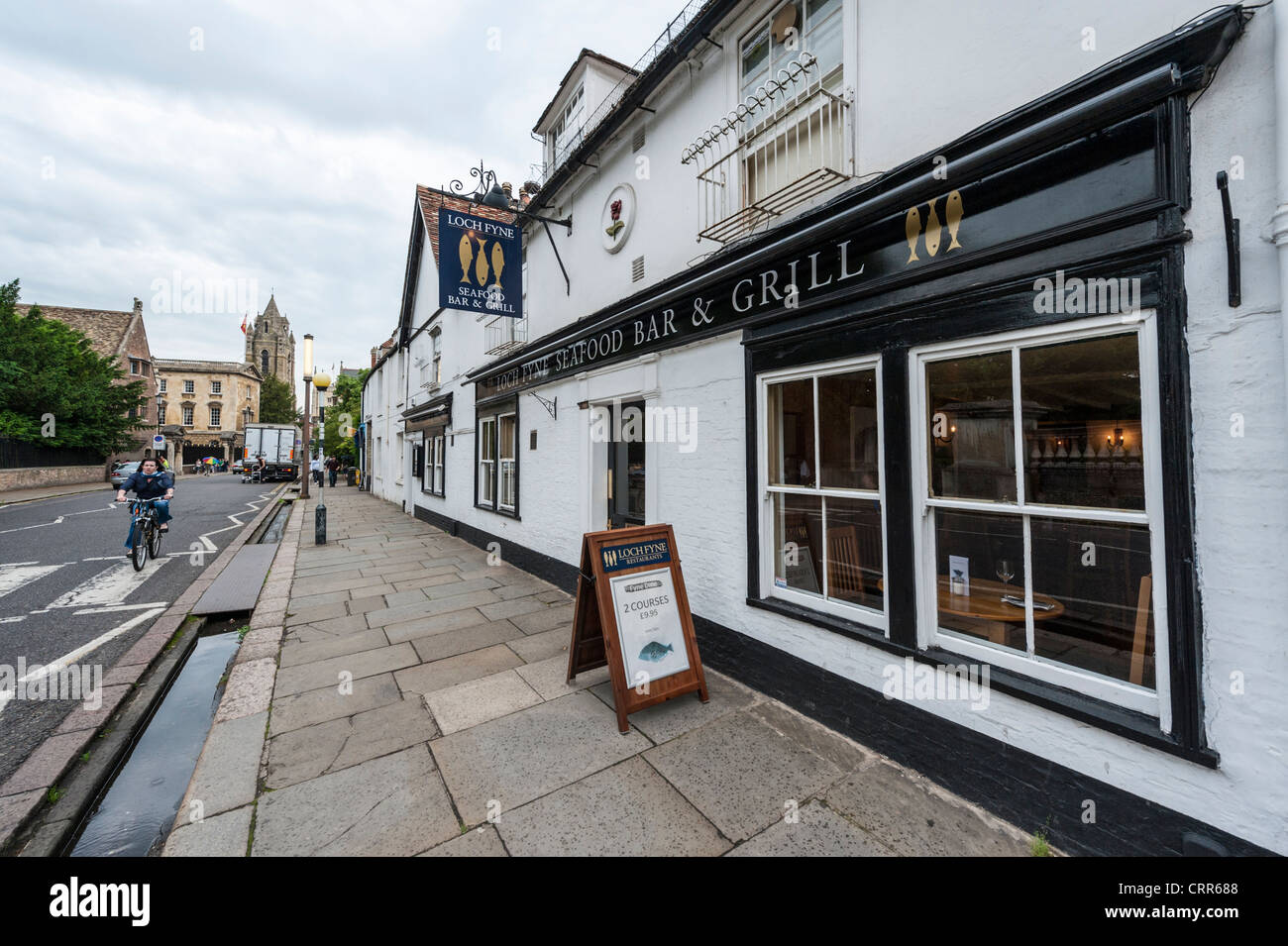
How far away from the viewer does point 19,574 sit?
7633mm

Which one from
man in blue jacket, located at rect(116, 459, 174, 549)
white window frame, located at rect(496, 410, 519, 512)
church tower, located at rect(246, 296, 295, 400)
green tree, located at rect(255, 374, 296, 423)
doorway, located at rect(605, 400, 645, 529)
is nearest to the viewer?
doorway, located at rect(605, 400, 645, 529)

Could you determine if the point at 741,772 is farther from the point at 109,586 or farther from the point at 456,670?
the point at 109,586

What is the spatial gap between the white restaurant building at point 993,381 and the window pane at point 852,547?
3 cm

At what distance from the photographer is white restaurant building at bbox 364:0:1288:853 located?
2.05 meters

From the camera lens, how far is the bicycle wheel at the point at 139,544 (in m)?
8.12

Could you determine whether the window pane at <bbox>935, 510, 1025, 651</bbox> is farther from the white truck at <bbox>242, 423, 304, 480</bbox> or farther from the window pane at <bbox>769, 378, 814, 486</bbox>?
the white truck at <bbox>242, 423, 304, 480</bbox>

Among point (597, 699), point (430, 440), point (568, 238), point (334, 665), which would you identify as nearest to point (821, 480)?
point (597, 699)

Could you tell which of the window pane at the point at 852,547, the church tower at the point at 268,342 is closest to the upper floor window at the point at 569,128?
the window pane at the point at 852,547

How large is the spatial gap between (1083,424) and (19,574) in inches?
517

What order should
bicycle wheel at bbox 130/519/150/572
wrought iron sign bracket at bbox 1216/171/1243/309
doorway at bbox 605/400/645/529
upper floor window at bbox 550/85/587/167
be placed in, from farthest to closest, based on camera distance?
1. bicycle wheel at bbox 130/519/150/572
2. upper floor window at bbox 550/85/587/167
3. doorway at bbox 605/400/645/529
4. wrought iron sign bracket at bbox 1216/171/1243/309

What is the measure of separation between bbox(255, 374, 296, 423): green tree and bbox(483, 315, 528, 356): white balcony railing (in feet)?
248

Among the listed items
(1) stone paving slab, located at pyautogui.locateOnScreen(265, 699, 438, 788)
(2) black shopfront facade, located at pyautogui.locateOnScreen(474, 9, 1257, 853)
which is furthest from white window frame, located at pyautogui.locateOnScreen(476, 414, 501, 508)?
(2) black shopfront facade, located at pyautogui.locateOnScreen(474, 9, 1257, 853)

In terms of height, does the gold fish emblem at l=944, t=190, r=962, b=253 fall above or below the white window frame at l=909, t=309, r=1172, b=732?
above

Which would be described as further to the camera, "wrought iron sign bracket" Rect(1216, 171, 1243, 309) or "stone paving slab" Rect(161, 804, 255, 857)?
"stone paving slab" Rect(161, 804, 255, 857)
